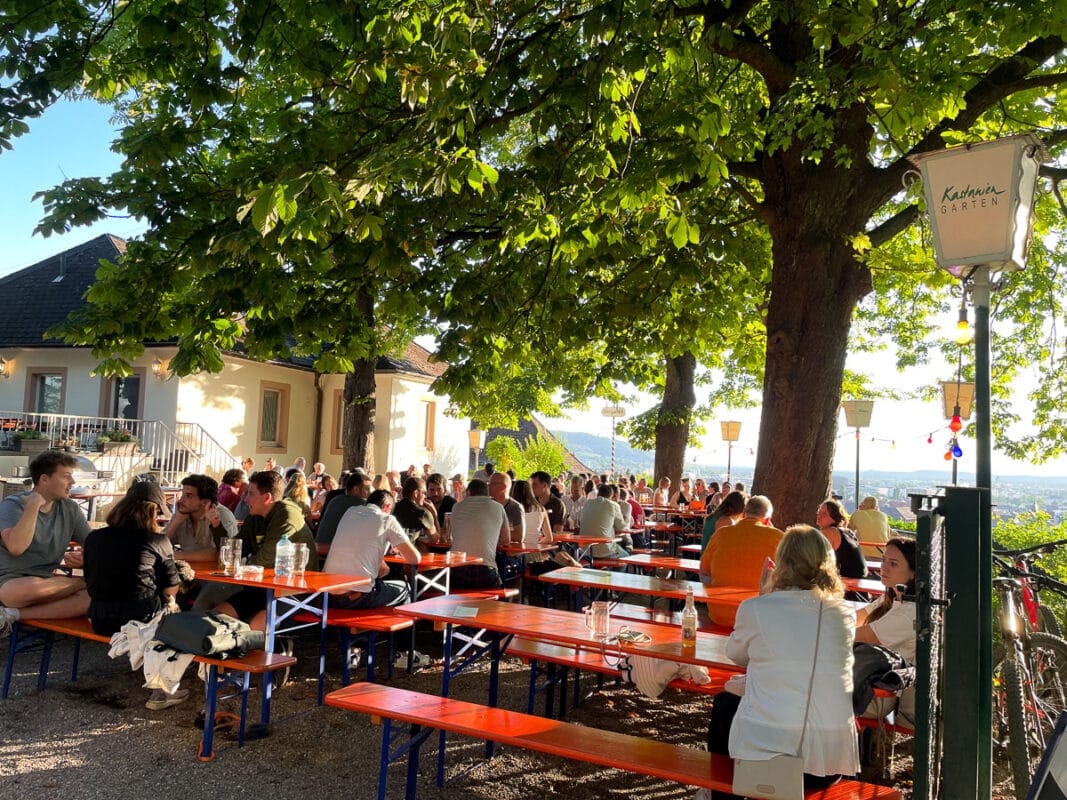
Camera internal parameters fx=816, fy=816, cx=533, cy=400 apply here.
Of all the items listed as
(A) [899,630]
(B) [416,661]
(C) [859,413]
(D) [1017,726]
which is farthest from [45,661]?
(C) [859,413]

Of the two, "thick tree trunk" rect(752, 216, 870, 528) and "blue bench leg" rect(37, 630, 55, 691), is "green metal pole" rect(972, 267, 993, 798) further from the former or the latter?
"blue bench leg" rect(37, 630, 55, 691)

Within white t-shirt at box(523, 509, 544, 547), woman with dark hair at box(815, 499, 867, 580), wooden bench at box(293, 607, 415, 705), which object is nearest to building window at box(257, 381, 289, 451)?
white t-shirt at box(523, 509, 544, 547)

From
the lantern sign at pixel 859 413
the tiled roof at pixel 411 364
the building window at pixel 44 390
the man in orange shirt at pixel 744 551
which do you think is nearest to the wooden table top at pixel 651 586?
the man in orange shirt at pixel 744 551

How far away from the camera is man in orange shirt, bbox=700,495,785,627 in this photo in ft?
21.3

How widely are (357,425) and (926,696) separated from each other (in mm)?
12007

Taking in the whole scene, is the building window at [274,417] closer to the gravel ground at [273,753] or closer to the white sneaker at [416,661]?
the white sneaker at [416,661]

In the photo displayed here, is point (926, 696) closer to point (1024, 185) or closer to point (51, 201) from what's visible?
point (1024, 185)

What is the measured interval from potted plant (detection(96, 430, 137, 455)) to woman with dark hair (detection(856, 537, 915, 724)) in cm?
1691

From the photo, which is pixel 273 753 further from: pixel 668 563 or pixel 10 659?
pixel 668 563

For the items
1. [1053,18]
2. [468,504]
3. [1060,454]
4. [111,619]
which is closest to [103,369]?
[111,619]

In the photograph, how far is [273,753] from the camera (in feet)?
16.6

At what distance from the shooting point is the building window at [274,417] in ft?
74.6

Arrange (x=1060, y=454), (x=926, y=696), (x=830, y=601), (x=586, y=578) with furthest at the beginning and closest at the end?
(x=1060, y=454), (x=586, y=578), (x=830, y=601), (x=926, y=696)

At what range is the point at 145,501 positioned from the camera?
5785 millimetres
